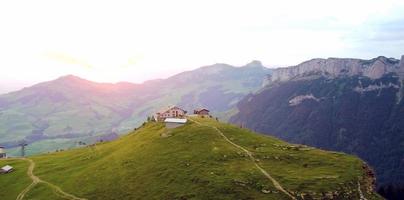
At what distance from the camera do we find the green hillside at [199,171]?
124 meters

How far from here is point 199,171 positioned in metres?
138

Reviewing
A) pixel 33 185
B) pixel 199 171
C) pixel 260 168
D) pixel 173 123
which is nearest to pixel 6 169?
pixel 33 185

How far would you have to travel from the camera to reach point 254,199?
117625 mm

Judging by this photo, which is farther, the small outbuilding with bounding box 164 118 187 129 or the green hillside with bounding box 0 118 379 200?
the small outbuilding with bounding box 164 118 187 129

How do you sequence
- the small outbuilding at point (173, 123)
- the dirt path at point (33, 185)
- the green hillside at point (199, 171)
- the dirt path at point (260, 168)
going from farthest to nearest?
the small outbuilding at point (173, 123) → the dirt path at point (33, 185) → the green hillside at point (199, 171) → the dirt path at point (260, 168)

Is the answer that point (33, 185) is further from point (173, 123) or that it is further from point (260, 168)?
point (260, 168)

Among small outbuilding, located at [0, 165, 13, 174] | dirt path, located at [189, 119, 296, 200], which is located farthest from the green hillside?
small outbuilding, located at [0, 165, 13, 174]

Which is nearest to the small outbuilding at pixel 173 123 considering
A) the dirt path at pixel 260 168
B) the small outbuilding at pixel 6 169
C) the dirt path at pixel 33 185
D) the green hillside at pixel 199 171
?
the green hillside at pixel 199 171

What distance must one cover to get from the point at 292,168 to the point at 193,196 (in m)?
31.4

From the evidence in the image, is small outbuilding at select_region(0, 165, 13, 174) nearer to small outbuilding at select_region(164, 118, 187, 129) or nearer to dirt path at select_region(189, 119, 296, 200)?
small outbuilding at select_region(164, 118, 187, 129)

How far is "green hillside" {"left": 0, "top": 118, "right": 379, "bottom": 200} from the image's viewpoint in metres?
124

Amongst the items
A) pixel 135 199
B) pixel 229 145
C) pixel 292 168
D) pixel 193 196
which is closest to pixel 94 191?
pixel 135 199

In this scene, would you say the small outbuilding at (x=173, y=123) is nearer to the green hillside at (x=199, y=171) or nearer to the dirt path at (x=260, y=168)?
the green hillside at (x=199, y=171)

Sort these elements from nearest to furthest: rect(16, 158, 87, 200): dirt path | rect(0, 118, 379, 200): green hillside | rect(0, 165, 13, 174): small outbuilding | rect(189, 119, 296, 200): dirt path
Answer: rect(189, 119, 296, 200): dirt path → rect(0, 118, 379, 200): green hillside → rect(16, 158, 87, 200): dirt path → rect(0, 165, 13, 174): small outbuilding
